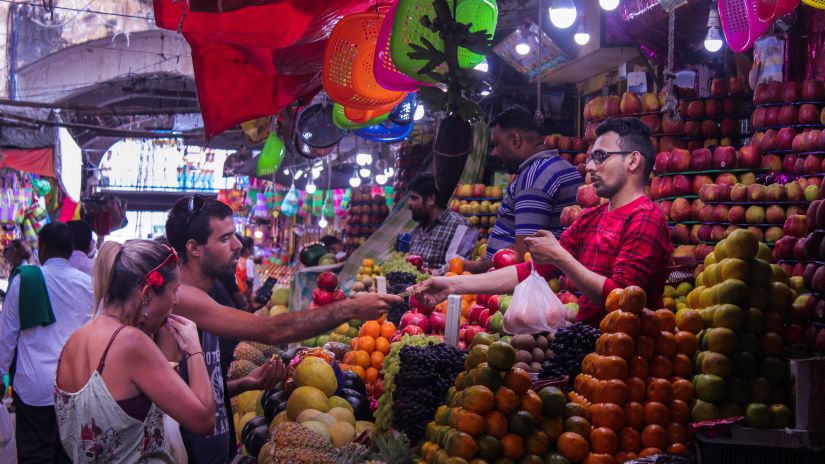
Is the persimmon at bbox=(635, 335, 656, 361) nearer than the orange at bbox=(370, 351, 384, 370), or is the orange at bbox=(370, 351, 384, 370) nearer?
the persimmon at bbox=(635, 335, 656, 361)

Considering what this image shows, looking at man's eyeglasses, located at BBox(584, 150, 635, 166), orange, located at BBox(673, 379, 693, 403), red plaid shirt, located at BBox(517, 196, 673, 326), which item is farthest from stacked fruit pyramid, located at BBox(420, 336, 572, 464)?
man's eyeglasses, located at BBox(584, 150, 635, 166)

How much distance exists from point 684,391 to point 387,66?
7.21 ft

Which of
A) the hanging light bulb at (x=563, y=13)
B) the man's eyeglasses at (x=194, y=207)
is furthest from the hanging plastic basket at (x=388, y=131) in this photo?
the man's eyeglasses at (x=194, y=207)

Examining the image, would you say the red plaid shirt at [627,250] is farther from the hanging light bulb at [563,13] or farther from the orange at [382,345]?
the hanging light bulb at [563,13]

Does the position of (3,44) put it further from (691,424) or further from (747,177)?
(691,424)

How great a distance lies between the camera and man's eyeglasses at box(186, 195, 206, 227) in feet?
11.4

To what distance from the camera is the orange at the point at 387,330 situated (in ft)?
16.3

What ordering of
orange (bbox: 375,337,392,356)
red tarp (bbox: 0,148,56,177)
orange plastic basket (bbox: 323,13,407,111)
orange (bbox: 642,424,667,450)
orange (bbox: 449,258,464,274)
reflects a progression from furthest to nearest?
red tarp (bbox: 0,148,56,177) → orange (bbox: 449,258,464,274) → orange (bbox: 375,337,392,356) → orange plastic basket (bbox: 323,13,407,111) → orange (bbox: 642,424,667,450)

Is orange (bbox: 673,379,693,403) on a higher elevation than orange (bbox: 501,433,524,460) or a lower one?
higher

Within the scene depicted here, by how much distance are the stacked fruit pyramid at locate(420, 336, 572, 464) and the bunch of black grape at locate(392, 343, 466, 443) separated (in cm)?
32

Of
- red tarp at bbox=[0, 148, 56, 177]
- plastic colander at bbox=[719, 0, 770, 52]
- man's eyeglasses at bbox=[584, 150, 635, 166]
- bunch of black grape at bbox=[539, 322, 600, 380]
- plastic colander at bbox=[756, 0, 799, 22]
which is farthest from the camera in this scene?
red tarp at bbox=[0, 148, 56, 177]

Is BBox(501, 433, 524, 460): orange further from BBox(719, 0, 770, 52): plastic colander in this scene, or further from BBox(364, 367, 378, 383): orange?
BBox(719, 0, 770, 52): plastic colander

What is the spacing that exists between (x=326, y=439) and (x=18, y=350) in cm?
319

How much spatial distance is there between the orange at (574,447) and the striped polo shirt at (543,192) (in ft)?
7.73
